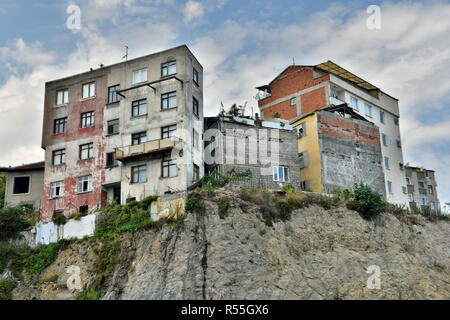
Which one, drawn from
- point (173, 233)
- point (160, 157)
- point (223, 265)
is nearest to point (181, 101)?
point (160, 157)

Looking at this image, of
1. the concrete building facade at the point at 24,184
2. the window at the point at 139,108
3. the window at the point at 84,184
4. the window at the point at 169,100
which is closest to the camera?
the window at the point at 169,100

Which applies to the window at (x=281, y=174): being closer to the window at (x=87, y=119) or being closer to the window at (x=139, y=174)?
the window at (x=139, y=174)

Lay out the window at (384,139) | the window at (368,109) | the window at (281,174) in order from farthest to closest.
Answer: the window at (384,139) → the window at (368,109) → the window at (281,174)

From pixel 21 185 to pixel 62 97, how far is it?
9.31m

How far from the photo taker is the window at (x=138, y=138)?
45156 millimetres

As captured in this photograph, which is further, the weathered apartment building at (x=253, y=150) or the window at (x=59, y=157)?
the window at (x=59, y=157)

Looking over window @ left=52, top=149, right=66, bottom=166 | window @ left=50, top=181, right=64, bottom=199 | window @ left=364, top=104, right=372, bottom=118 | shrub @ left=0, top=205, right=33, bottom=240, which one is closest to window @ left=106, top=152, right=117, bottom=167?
window @ left=52, top=149, right=66, bottom=166

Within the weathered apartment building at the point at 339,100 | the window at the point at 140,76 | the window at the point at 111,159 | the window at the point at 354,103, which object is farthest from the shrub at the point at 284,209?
the window at the point at 354,103

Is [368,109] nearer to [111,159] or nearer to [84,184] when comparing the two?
[111,159]

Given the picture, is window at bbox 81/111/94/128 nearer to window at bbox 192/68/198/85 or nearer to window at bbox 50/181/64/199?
window at bbox 50/181/64/199

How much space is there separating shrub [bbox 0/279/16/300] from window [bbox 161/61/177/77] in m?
21.1

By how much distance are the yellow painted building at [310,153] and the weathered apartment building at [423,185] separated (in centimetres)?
3495

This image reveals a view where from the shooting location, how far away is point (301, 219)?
131 feet

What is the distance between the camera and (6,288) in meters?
38.2
